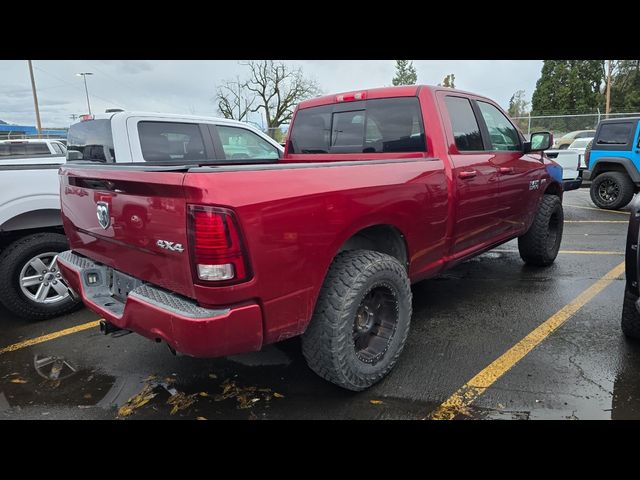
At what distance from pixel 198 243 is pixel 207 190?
24 centimetres

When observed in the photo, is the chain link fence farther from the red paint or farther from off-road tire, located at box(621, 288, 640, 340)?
the red paint

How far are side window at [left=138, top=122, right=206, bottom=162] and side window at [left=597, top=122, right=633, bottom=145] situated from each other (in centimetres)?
841

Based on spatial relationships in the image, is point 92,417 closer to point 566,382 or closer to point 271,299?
point 271,299

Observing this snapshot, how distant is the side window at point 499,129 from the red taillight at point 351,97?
1.15 metres

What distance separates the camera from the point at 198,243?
2.00m

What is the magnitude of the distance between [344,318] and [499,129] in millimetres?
2906

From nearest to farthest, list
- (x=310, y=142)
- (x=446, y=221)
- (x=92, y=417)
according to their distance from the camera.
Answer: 1. (x=92, y=417)
2. (x=446, y=221)
3. (x=310, y=142)

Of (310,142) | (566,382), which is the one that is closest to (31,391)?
(310,142)

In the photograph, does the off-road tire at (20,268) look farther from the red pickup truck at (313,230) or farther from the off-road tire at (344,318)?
the off-road tire at (344,318)

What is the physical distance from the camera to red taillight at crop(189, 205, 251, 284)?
6.47 feet

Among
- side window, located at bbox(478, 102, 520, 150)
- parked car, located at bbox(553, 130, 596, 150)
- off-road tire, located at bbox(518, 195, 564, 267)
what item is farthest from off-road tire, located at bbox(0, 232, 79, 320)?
parked car, located at bbox(553, 130, 596, 150)

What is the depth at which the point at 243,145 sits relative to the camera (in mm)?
5652

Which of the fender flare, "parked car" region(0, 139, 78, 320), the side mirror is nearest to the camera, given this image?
"parked car" region(0, 139, 78, 320)

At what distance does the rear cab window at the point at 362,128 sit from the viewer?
353cm
